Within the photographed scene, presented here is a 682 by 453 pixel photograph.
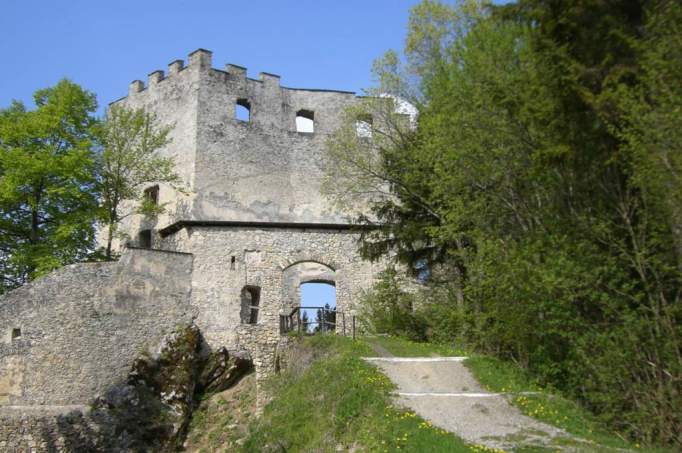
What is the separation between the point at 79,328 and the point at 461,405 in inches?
427

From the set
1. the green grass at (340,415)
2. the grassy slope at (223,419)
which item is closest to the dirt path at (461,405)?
the green grass at (340,415)

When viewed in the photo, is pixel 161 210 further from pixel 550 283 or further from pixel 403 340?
pixel 550 283

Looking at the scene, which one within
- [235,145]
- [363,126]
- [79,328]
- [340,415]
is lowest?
[340,415]

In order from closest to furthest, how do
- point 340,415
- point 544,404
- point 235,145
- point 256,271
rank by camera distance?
point 544,404, point 340,415, point 256,271, point 235,145

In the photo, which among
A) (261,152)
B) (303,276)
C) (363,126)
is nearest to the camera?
(363,126)

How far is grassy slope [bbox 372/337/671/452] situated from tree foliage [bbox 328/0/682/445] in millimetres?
301

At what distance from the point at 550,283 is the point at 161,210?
51.5 feet

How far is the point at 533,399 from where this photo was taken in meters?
13.0

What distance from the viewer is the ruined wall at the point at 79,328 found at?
18391 mm

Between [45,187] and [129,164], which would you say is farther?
[129,164]

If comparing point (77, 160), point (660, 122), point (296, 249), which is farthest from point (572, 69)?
point (77, 160)

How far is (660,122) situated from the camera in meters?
10.3

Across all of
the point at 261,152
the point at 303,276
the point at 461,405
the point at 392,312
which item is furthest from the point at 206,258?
the point at 461,405

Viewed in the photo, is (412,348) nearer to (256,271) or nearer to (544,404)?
(544,404)
